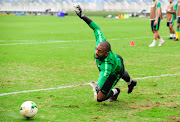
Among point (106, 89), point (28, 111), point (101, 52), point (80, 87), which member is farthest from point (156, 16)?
point (28, 111)

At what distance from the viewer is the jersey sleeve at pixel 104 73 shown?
6133 millimetres

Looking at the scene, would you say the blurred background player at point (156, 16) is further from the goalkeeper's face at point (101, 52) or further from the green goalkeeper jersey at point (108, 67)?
the goalkeeper's face at point (101, 52)

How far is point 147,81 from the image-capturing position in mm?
8953

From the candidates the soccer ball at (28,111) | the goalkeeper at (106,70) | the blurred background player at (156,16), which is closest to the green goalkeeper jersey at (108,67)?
the goalkeeper at (106,70)

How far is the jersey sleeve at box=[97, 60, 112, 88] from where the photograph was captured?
20.1 ft

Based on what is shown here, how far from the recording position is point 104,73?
6215 mm

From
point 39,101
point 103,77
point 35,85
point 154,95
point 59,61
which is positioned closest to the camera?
point 103,77

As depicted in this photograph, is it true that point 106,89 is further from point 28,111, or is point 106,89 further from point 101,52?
point 28,111

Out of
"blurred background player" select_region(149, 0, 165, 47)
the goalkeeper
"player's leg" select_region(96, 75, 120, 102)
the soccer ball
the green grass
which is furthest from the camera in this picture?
"blurred background player" select_region(149, 0, 165, 47)

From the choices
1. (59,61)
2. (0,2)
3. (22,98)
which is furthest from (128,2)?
→ (22,98)

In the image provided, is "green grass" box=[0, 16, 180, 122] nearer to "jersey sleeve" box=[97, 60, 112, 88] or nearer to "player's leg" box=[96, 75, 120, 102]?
"player's leg" box=[96, 75, 120, 102]

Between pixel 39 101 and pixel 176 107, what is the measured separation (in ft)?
8.94

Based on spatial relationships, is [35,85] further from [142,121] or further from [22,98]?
[142,121]

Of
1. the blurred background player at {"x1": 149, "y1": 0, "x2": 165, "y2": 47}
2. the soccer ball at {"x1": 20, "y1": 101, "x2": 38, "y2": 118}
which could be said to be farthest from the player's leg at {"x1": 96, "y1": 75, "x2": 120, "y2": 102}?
the blurred background player at {"x1": 149, "y1": 0, "x2": 165, "y2": 47}
